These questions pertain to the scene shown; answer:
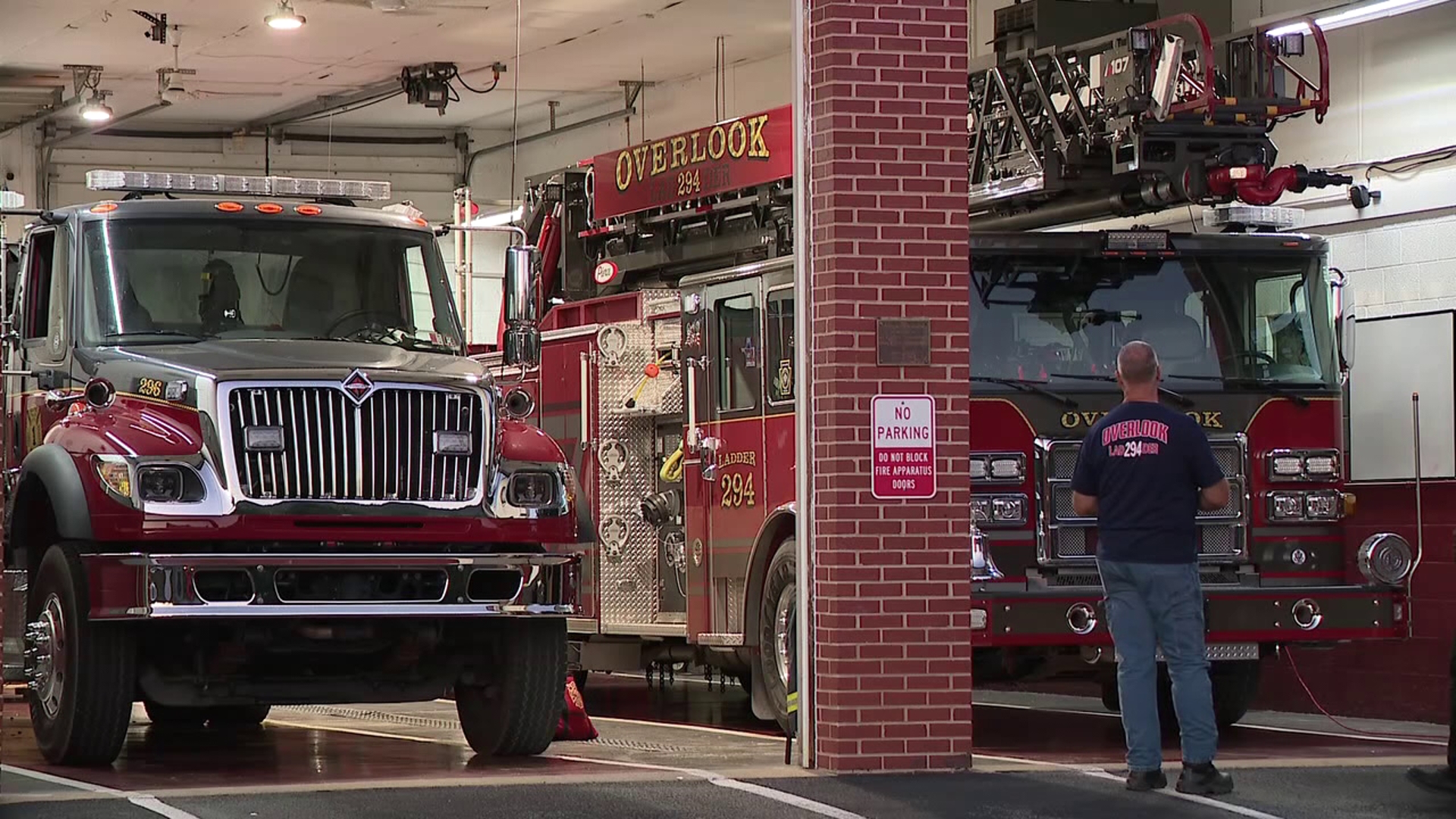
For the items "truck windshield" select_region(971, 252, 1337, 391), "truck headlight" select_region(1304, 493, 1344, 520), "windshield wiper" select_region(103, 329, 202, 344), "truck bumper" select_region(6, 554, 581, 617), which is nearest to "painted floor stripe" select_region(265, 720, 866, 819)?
"truck bumper" select_region(6, 554, 581, 617)

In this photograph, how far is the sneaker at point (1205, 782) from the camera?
31.1 ft

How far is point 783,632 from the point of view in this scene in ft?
41.8

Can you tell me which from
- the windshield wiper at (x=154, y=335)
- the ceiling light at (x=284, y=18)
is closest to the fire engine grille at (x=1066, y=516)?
the windshield wiper at (x=154, y=335)

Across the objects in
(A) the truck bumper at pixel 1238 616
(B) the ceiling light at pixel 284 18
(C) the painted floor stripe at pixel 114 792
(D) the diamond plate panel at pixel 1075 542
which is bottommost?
(C) the painted floor stripe at pixel 114 792

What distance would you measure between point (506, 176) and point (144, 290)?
15.9m

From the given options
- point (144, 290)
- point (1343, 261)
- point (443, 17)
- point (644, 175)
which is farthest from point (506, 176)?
point (144, 290)

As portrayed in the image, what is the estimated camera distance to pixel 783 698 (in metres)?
12.7

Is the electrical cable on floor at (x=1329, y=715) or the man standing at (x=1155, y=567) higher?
the man standing at (x=1155, y=567)

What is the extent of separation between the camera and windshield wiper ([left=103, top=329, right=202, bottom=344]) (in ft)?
36.9

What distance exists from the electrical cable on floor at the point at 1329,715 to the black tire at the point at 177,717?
6.47m

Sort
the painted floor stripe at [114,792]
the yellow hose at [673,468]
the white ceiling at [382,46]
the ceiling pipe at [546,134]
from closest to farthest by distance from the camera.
Answer: 1. the painted floor stripe at [114,792]
2. the yellow hose at [673,468]
3. the white ceiling at [382,46]
4. the ceiling pipe at [546,134]

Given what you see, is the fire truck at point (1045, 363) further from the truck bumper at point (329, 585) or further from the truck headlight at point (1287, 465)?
the truck bumper at point (329, 585)

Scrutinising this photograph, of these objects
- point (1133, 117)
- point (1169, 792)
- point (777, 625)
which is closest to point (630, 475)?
point (777, 625)

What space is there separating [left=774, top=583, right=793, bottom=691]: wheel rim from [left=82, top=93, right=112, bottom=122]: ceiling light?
1205 cm
